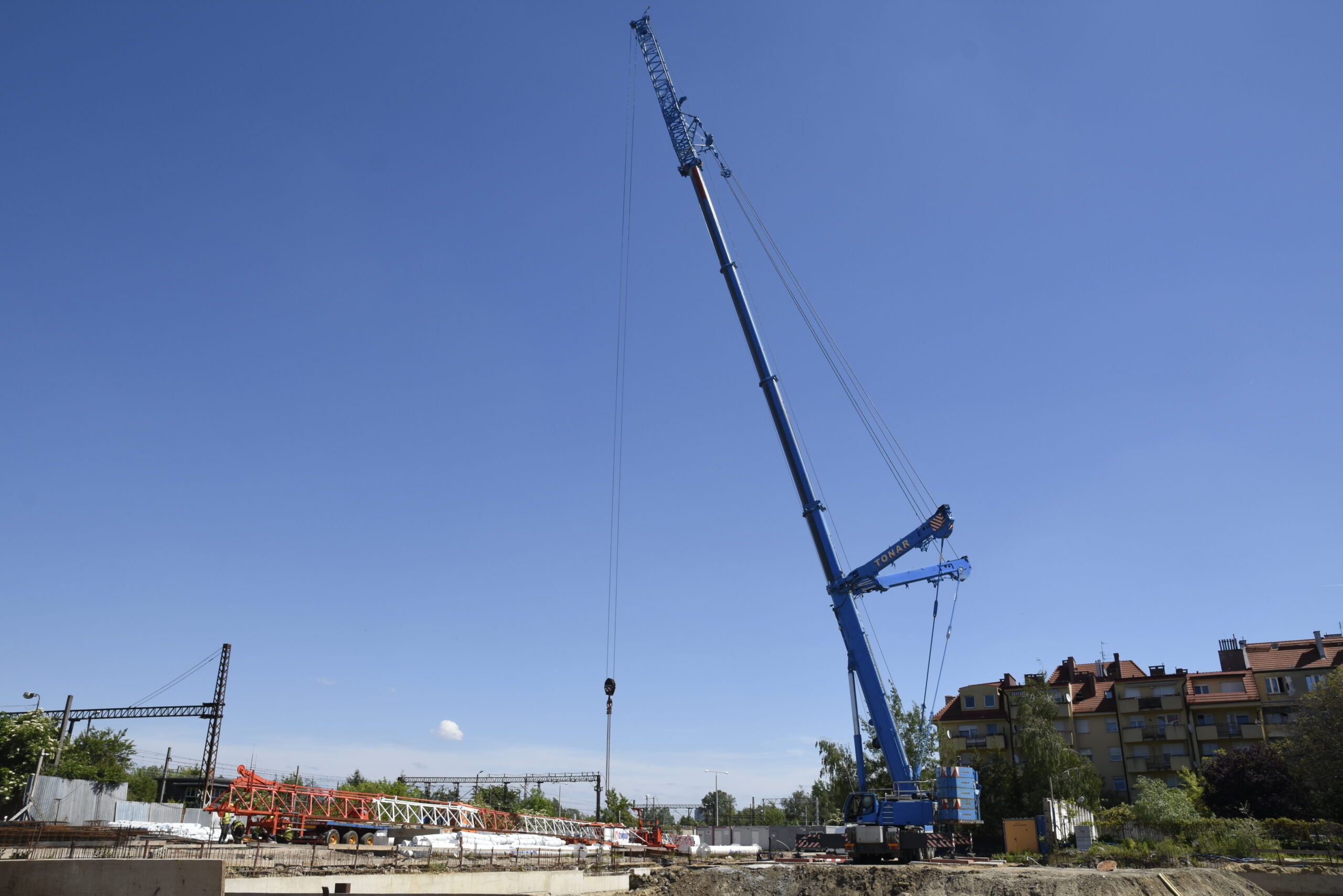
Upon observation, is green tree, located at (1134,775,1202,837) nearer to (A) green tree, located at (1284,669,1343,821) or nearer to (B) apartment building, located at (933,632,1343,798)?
(A) green tree, located at (1284,669,1343,821)

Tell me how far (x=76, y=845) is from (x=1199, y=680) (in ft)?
246

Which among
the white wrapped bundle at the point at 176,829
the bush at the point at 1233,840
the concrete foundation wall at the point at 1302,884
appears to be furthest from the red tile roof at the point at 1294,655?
the white wrapped bundle at the point at 176,829

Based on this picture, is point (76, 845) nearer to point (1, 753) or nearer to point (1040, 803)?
point (1, 753)

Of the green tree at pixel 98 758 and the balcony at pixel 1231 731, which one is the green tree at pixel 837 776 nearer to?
the balcony at pixel 1231 731

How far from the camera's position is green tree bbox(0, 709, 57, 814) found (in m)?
48.7

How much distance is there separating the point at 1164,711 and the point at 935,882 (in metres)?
57.5

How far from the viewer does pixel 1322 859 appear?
3019 cm

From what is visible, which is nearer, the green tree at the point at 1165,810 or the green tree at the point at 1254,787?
the green tree at the point at 1165,810

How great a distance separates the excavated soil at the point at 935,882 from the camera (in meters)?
20.6

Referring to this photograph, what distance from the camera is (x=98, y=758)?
241 feet

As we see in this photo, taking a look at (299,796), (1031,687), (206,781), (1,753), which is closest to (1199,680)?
(1031,687)

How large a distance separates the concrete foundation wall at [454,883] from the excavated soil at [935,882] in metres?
3.06

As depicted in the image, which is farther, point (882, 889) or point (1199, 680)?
point (1199, 680)

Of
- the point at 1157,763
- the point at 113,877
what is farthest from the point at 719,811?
the point at 113,877
